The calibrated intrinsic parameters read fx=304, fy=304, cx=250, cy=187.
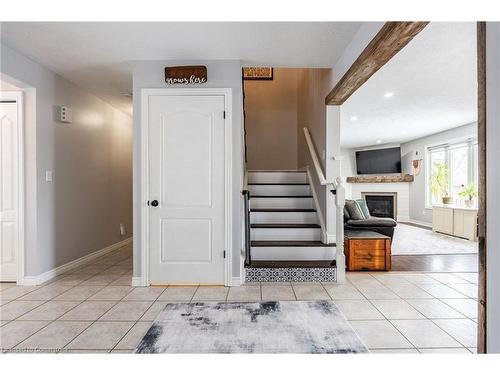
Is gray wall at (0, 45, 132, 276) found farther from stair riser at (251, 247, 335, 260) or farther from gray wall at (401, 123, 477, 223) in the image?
gray wall at (401, 123, 477, 223)

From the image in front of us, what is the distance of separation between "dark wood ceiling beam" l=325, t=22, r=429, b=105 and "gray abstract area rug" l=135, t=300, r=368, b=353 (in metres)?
1.97

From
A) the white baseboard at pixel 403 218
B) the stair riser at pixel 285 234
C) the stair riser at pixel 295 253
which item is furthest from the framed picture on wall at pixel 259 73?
the white baseboard at pixel 403 218

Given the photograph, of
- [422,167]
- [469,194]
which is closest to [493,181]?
[469,194]

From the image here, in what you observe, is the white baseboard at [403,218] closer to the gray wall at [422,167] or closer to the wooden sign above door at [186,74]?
the gray wall at [422,167]

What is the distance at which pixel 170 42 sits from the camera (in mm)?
2951

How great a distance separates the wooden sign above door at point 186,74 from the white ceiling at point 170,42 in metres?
0.13

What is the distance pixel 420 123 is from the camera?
6805 mm

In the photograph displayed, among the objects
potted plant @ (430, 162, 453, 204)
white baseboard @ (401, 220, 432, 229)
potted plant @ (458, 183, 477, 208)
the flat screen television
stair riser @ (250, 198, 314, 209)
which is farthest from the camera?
the flat screen television

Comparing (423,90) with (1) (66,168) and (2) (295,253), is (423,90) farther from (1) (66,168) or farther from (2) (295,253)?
(1) (66,168)

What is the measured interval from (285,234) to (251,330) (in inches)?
78.9

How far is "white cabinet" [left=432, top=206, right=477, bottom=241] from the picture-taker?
5.90 meters

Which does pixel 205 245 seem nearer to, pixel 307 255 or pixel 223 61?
pixel 307 255

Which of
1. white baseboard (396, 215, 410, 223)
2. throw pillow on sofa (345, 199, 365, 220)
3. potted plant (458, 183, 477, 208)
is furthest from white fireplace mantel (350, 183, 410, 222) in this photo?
throw pillow on sofa (345, 199, 365, 220)
